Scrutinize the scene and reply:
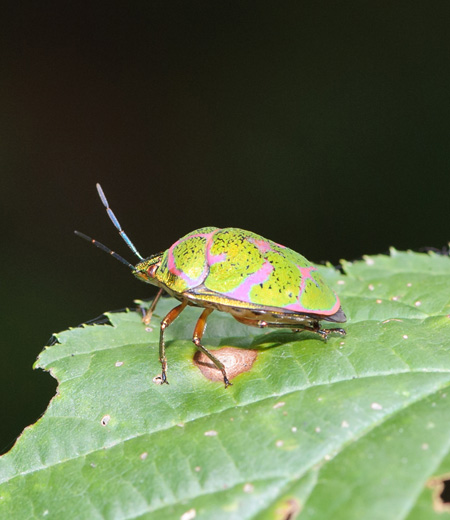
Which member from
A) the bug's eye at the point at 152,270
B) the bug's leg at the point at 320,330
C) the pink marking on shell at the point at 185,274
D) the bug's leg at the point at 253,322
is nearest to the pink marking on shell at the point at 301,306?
the bug's leg at the point at 320,330

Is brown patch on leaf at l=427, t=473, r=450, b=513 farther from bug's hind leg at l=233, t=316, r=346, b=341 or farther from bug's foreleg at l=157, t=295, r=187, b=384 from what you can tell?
bug's foreleg at l=157, t=295, r=187, b=384

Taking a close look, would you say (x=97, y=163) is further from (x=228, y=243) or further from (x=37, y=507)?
(x=37, y=507)

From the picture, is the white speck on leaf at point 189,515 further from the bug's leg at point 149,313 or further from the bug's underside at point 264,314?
the bug's leg at point 149,313

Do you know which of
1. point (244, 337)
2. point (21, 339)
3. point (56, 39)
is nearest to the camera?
point (244, 337)

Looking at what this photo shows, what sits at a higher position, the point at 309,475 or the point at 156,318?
the point at 156,318

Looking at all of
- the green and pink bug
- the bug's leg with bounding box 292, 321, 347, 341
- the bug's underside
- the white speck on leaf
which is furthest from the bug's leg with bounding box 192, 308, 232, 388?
the white speck on leaf

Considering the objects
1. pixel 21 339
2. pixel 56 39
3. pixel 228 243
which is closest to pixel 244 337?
pixel 228 243
